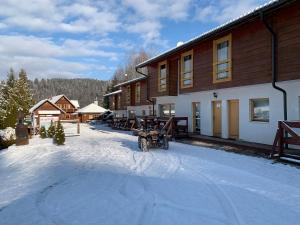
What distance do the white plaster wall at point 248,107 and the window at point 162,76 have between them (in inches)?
98.8

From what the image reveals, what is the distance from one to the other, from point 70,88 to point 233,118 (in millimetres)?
129408

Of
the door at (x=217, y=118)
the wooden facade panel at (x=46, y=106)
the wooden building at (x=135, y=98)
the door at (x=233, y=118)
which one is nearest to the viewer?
the door at (x=233, y=118)

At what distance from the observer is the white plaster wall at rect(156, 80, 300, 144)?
10336 millimetres

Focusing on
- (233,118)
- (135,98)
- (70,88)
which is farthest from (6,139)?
(70,88)

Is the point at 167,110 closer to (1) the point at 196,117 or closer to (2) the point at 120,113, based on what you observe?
(1) the point at 196,117

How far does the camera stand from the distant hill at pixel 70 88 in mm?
121688

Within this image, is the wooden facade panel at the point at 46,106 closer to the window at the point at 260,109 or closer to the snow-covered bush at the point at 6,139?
the snow-covered bush at the point at 6,139

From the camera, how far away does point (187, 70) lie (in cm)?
1639

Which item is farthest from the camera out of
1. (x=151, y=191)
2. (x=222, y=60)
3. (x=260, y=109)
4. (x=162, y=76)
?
(x=162, y=76)

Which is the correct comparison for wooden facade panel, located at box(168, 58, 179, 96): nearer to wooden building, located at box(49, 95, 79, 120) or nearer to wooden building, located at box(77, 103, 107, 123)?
wooden building, located at box(77, 103, 107, 123)

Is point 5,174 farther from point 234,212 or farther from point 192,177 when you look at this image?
point 234,212

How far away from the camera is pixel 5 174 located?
8125 mm

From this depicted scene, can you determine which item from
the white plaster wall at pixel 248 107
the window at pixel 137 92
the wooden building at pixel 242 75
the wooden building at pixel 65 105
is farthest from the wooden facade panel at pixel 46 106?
the white plaster wall at pixel 248 107

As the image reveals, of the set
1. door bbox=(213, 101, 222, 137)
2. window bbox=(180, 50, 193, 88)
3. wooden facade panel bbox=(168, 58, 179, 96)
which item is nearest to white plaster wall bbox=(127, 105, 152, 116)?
wooden facade panel bbox=(168, 58, 179, 96)
